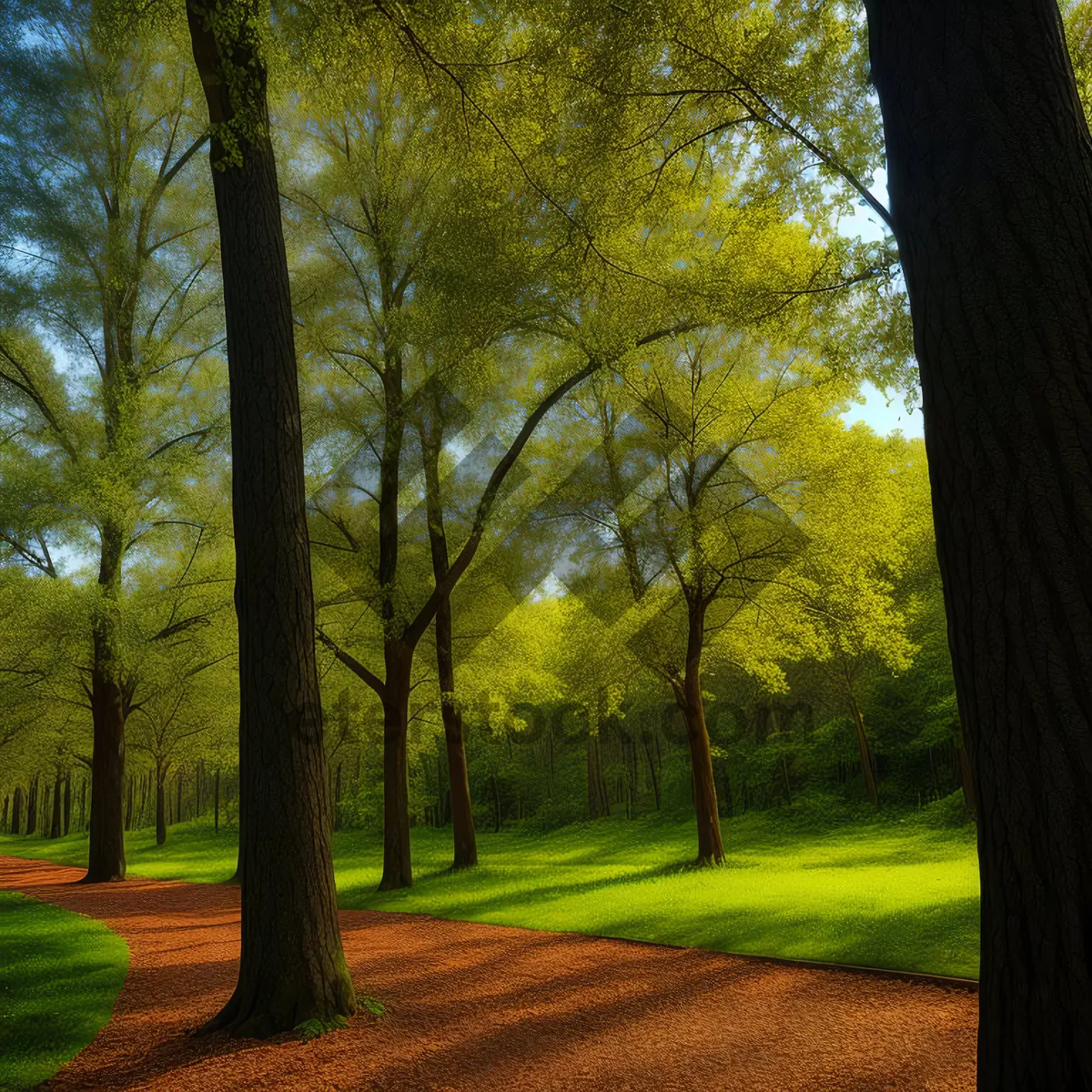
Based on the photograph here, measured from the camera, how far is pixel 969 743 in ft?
8.22

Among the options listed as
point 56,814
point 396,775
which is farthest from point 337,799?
point 396,775

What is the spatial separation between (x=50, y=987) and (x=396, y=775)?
7.95m

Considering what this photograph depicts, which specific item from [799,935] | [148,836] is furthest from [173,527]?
[148,836]

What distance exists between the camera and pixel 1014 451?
2402 mm

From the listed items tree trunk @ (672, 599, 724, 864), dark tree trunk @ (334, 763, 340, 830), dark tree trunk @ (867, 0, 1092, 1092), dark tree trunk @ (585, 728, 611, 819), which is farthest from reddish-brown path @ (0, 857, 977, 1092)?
dark tree trunk @ (334, 763, 340, 830)

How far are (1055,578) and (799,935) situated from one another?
715 centimetres

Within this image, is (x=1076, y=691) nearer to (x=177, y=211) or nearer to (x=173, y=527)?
(x=173, y=527)

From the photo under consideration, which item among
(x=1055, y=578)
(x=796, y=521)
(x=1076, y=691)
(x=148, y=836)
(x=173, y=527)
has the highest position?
(x=173, y=527)

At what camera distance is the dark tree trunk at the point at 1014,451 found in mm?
2244

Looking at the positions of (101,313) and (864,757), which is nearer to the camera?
(101,313)

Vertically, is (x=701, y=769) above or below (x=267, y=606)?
below

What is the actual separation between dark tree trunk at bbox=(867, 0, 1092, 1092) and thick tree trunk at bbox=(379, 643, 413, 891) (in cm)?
1303

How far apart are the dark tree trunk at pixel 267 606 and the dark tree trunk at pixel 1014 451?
4562mm

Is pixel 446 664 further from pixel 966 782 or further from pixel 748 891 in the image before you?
pixel 966 782
